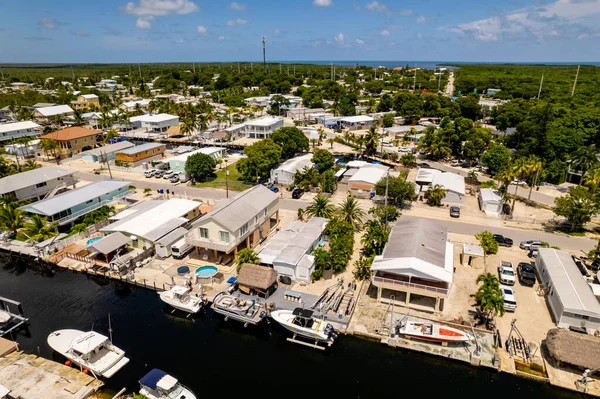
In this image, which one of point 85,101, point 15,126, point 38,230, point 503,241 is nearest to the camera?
point 503,241

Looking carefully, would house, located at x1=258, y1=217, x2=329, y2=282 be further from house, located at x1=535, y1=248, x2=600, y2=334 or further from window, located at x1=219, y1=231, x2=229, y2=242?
house, located at x1=535, y1=248, x2=600, y2=334

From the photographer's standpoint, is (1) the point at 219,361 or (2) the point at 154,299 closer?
(1) the point at 219,361

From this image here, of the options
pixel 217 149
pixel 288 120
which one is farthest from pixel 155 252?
pixel 288 120

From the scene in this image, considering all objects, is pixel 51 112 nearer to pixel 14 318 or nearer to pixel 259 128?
pixel 259 128

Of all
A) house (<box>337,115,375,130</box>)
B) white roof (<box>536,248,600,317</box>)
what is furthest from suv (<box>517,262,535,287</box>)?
house (<box>337,115,375,130</box>)

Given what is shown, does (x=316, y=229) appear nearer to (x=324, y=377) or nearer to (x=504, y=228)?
(x=324, y=377)

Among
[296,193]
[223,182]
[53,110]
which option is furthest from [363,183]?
[53,110]
